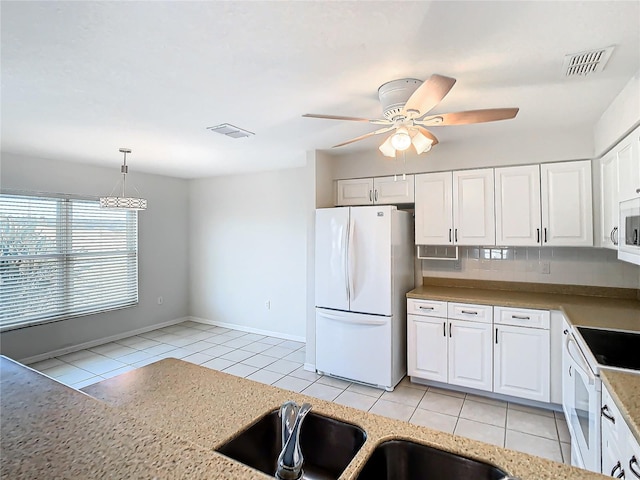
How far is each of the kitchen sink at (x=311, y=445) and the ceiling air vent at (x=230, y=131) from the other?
2478 mm

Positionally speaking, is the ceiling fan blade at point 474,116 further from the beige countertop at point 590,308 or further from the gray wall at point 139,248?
the gray wall at point 139,248

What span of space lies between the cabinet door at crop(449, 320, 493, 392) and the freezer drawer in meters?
0.59

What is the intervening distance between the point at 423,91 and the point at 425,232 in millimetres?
2090

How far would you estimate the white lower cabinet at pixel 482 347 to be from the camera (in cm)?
285

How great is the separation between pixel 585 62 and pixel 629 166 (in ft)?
2.60

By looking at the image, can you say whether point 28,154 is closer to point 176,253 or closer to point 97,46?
point 176,253

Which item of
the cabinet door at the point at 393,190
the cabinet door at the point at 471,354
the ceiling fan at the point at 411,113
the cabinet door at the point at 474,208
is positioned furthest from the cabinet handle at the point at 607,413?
the cabinet door at the point at 393,190

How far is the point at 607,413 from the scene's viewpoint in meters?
1.53

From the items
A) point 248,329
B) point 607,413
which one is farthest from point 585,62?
point 248,329

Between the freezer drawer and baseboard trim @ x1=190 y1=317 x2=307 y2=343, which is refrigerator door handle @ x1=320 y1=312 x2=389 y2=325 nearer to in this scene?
the freezer drawer

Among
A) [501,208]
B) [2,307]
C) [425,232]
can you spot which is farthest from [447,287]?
[2,307]

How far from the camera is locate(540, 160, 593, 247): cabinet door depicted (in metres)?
2.93

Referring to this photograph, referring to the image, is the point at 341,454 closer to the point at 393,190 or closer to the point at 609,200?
the point at 609,200

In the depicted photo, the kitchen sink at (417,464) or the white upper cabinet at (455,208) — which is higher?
the white upper cabinet at (455,208)
